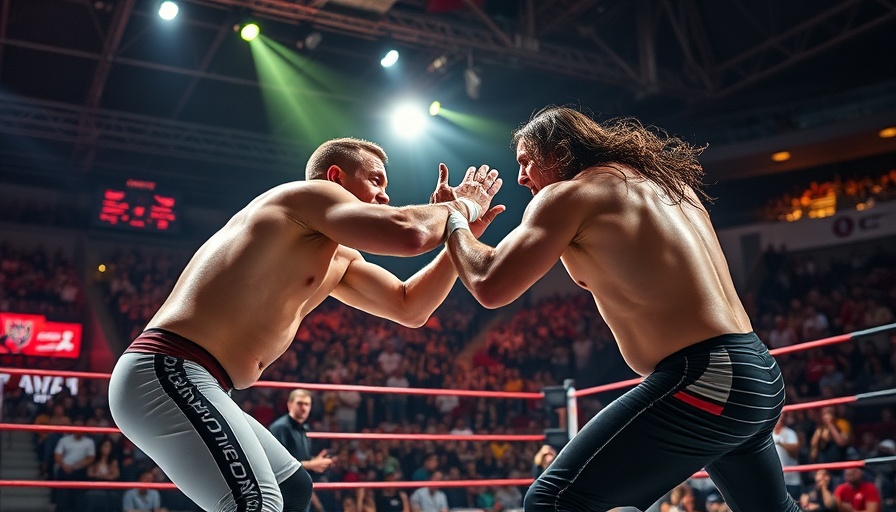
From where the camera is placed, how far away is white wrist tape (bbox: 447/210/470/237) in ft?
7.59

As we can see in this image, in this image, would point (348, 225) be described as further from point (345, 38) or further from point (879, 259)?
point (879, 259)

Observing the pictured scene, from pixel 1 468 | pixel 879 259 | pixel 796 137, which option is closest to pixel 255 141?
A: pixel 1 468

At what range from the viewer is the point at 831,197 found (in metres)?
13.4

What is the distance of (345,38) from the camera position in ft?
36.2

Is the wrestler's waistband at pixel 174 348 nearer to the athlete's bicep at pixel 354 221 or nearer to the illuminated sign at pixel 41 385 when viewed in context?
the athlete's bicep at pixel 354 221

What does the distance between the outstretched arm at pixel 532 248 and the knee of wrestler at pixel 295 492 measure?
0.79 metres

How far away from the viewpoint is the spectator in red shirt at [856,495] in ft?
19.4

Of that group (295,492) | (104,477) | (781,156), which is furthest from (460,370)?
(295,492)

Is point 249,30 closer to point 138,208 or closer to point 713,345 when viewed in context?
point 138,208

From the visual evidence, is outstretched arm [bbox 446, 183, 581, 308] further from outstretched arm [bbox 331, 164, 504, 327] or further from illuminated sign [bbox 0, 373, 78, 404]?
illuminated sign [bbox 0, 373, 78, 404]

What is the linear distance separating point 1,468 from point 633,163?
29.6ft

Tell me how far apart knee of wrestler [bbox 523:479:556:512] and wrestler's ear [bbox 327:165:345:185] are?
1.15 m

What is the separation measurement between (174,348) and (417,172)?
41.0 feet

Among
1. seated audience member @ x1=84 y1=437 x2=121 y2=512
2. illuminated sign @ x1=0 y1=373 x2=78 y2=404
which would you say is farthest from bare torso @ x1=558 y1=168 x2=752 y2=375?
illuminated sign @ x1=0 y1=373 x2=78 y2=404
